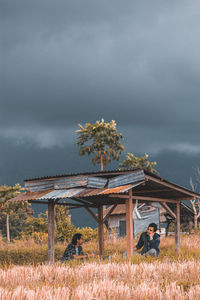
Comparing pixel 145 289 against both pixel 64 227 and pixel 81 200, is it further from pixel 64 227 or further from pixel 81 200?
pixel 64 227

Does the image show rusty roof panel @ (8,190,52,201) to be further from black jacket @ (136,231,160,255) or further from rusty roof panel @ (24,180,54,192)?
black jacket @ (136,231,160,255)

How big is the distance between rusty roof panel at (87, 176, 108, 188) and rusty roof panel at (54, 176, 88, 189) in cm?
14

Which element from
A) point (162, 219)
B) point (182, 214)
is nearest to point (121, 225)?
point (162, 219)

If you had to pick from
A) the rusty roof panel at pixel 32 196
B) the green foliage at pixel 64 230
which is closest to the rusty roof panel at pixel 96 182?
the rusty roof panel at pixel 32 196

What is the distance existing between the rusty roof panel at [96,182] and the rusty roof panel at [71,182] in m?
0.14

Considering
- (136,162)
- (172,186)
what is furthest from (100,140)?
(172,186)

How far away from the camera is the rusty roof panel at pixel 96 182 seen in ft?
44.3

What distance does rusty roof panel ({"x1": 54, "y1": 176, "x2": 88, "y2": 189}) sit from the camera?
536 inches

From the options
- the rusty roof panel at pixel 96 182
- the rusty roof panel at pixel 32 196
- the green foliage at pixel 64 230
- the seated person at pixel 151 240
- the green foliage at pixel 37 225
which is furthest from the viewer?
the green foliage at pixel 37 225

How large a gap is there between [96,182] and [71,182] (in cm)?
98

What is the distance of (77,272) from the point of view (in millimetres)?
7609

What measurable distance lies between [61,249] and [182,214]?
19.9 m

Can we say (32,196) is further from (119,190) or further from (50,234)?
(119,190)

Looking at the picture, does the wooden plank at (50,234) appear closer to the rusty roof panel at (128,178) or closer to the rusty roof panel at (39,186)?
the rusty roof panel at (39,186)
